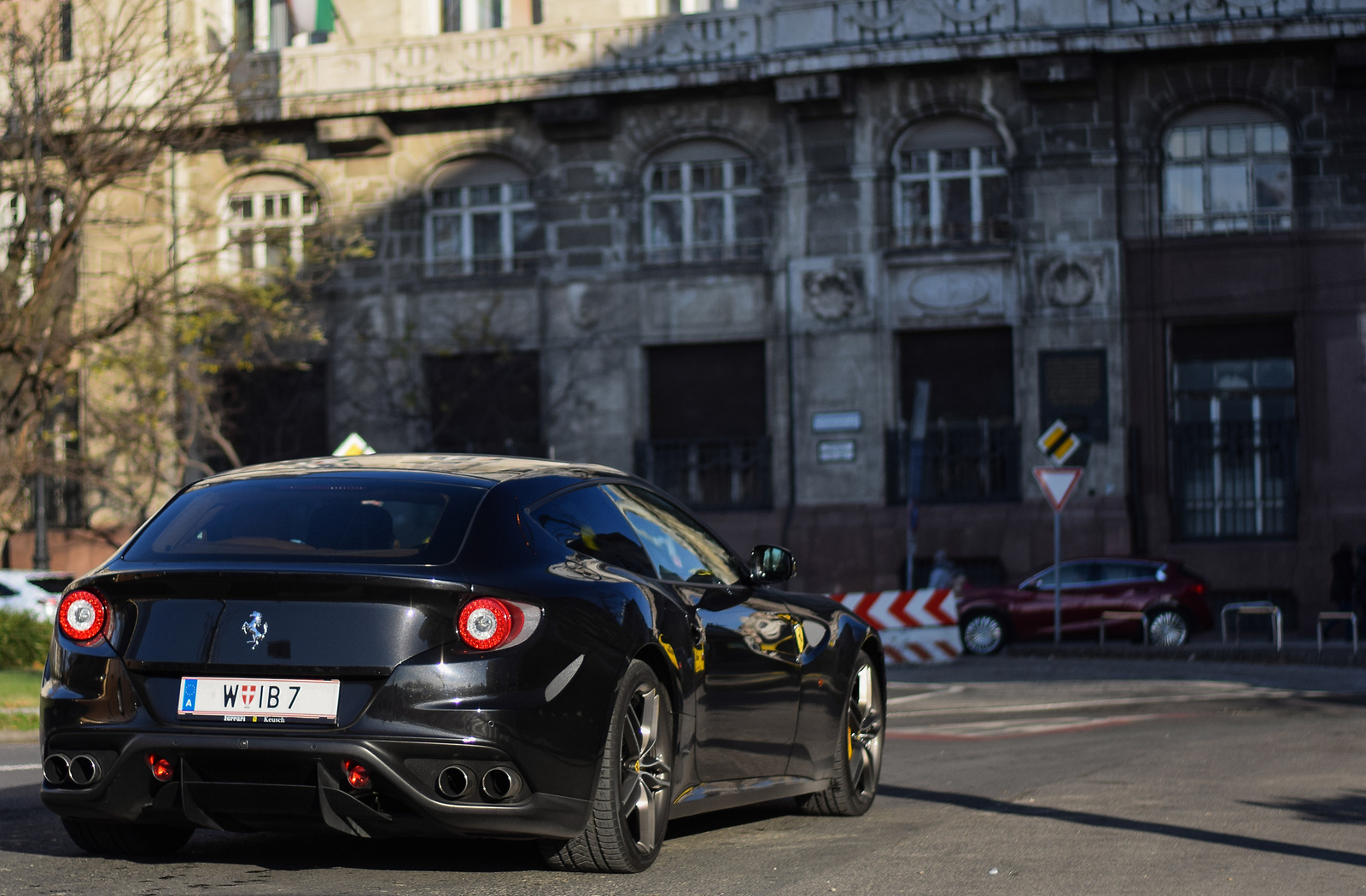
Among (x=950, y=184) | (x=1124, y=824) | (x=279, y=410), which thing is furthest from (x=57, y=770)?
(x=279, y=410)

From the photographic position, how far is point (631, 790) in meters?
5.75

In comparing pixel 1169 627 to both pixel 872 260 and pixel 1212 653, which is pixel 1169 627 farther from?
pixel 872 260

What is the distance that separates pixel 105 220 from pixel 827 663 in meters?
16.6

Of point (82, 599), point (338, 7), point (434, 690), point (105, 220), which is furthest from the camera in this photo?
point (338, 7)

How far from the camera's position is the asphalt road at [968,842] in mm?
5703

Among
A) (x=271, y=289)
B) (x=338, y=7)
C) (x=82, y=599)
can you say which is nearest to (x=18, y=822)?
(x=82, y=599)

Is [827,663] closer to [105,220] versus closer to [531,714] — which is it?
[531,714]

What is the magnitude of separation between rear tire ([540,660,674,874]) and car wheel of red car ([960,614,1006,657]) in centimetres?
2103

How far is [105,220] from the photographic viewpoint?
21688 mm

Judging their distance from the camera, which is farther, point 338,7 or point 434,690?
point 338,7

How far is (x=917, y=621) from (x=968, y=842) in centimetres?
1620

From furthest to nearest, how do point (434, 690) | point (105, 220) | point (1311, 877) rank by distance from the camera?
1. point (105, 220)
2. point (1311, 877)
3. point (434, 690)

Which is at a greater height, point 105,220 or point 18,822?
point 105,220

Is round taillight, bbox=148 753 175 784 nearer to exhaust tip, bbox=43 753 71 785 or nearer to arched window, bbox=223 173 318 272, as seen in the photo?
exhaust tip, bbox=43 753 71 785
